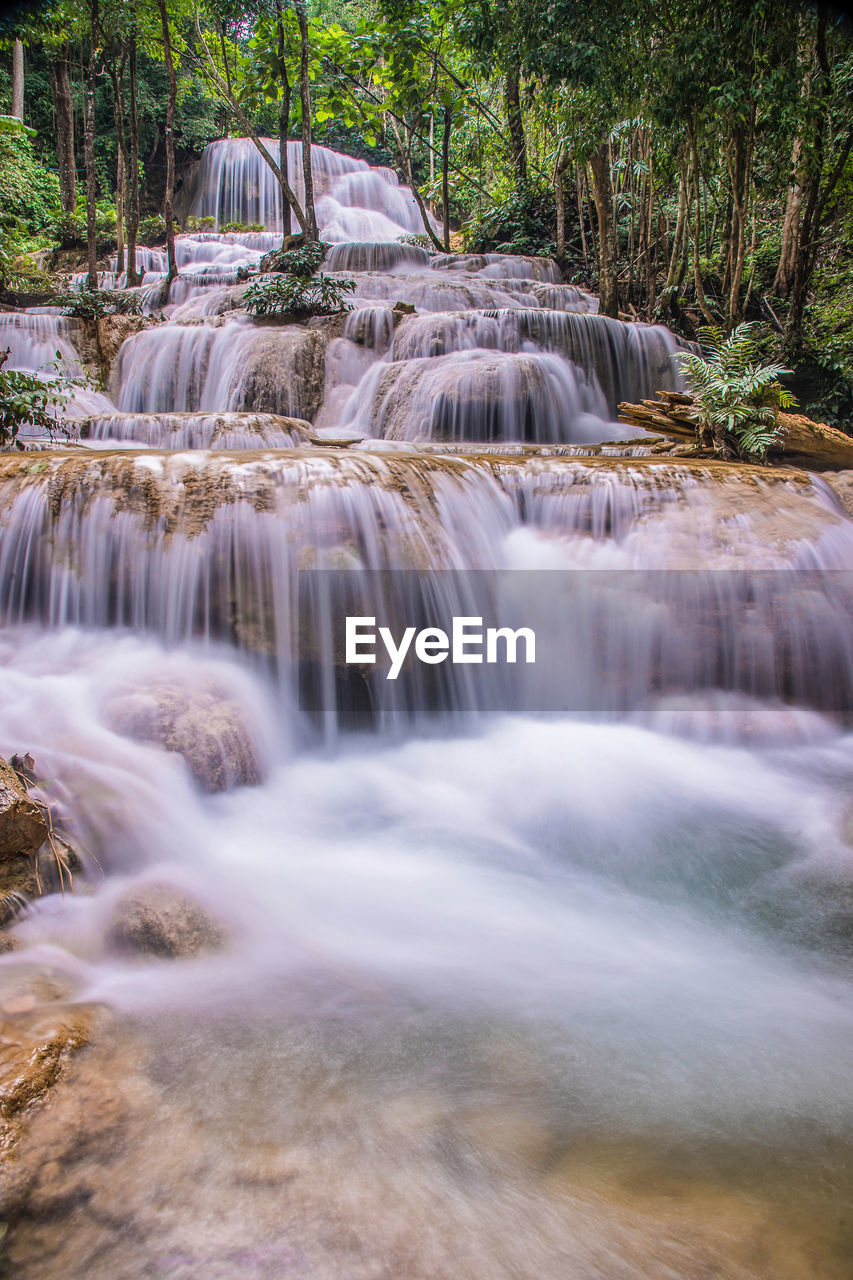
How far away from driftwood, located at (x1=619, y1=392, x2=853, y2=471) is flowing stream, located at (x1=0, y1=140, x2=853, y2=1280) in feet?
2.17

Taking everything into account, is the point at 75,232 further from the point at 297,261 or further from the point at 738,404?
the point at 738,404

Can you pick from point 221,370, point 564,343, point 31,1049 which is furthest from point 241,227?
point 31,1049

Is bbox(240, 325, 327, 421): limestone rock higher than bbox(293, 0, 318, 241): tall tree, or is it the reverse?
bbox(293, 0, 318, 241): tall tree

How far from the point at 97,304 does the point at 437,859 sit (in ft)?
42.5

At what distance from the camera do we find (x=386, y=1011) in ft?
7.73

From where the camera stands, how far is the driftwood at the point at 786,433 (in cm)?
750

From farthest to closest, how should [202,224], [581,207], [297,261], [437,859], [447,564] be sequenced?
[202,224], [581,207], [297,261], [447,564], [437,859]

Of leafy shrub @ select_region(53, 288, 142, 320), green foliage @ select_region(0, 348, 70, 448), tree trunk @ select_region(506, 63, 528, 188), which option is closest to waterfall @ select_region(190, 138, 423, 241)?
tree trunk @ select_region(506, 63, 528, 188)

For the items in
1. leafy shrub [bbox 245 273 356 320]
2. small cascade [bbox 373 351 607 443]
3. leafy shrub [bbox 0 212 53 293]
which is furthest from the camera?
leafy shrub [bbox 245 273 356 320]

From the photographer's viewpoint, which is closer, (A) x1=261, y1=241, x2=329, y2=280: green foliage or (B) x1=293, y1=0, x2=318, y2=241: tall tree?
(A) x1=261, y1=241, x2=329, y2=280: green foliage

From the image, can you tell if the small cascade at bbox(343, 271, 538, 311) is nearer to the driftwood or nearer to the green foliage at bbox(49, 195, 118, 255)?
the driftwood

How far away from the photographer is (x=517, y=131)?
62.0 ft

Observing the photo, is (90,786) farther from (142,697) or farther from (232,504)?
(232,504)

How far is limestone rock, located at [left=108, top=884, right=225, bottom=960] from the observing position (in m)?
2.54
